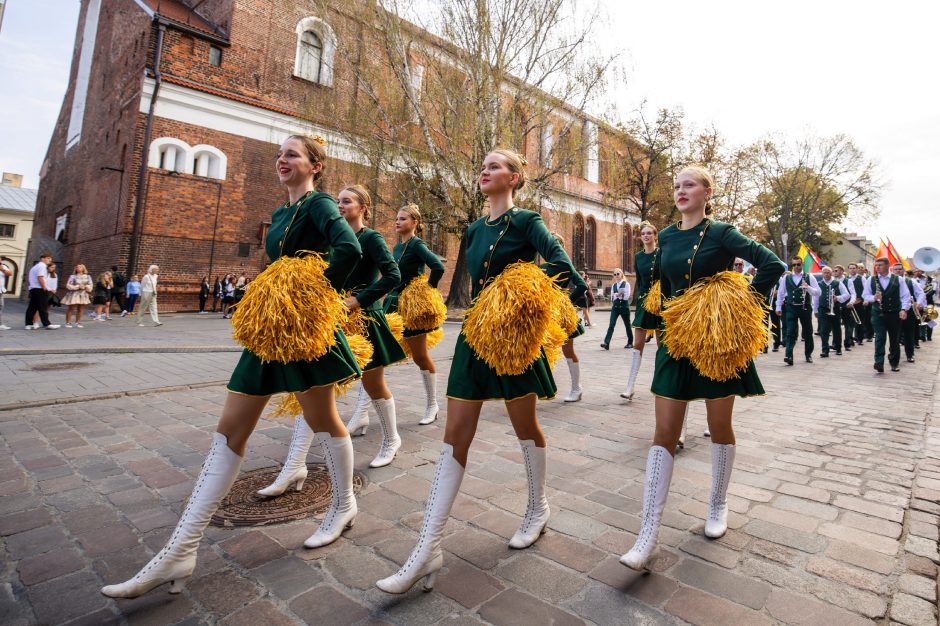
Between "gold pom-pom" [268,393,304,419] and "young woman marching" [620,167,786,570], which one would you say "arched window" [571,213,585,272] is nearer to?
"young woman marching" [620,167,786,570]

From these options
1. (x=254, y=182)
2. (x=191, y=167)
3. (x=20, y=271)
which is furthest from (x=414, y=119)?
(x=20, y=271)

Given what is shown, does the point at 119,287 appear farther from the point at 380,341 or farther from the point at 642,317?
the point at 642,317

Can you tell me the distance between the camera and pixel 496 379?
264 cm

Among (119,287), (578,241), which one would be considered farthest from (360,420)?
(578,241)

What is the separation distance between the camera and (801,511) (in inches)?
131

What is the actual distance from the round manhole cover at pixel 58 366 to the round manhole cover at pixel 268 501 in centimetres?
603

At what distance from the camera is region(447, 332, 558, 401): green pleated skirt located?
2592 millimetres

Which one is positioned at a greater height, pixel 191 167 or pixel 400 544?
pixel 191 167

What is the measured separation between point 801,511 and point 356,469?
3137 mm

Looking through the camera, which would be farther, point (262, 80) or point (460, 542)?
point (262, 80)

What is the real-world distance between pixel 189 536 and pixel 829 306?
15.0 metres

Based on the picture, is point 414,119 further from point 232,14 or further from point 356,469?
point 356,469

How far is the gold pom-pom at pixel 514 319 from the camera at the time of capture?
2.57m

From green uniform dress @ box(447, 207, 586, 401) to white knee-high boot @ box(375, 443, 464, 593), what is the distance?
1.13ft
